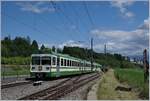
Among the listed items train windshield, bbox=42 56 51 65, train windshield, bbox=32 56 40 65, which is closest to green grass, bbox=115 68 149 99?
train windshield, bbox=42 56 51 65

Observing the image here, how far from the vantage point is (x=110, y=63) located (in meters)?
142

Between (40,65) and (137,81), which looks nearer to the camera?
(137,81)

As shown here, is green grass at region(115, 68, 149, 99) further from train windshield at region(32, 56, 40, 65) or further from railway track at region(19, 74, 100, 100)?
train windshield at region(32, 56, 40, 65)

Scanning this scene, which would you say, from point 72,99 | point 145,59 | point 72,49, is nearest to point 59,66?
point 145,59

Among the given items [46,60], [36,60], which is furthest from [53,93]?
[36,60]

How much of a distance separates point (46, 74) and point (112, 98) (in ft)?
54.9

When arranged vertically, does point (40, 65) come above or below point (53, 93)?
above

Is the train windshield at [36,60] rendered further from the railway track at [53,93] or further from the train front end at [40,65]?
the railway track at [53,93]

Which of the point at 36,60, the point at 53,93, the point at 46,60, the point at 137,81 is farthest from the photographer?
the point at 36,60

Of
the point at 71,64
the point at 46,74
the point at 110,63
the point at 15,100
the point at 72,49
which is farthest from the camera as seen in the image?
the point at 110,63

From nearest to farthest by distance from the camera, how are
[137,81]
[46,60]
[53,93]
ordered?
[53,93], [137,81], [46,60]

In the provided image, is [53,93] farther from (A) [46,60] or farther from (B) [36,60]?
(B) [36,60]

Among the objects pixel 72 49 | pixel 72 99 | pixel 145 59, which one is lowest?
pixel 72 99

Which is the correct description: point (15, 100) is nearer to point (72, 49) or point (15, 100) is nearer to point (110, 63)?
point (72, 49)
